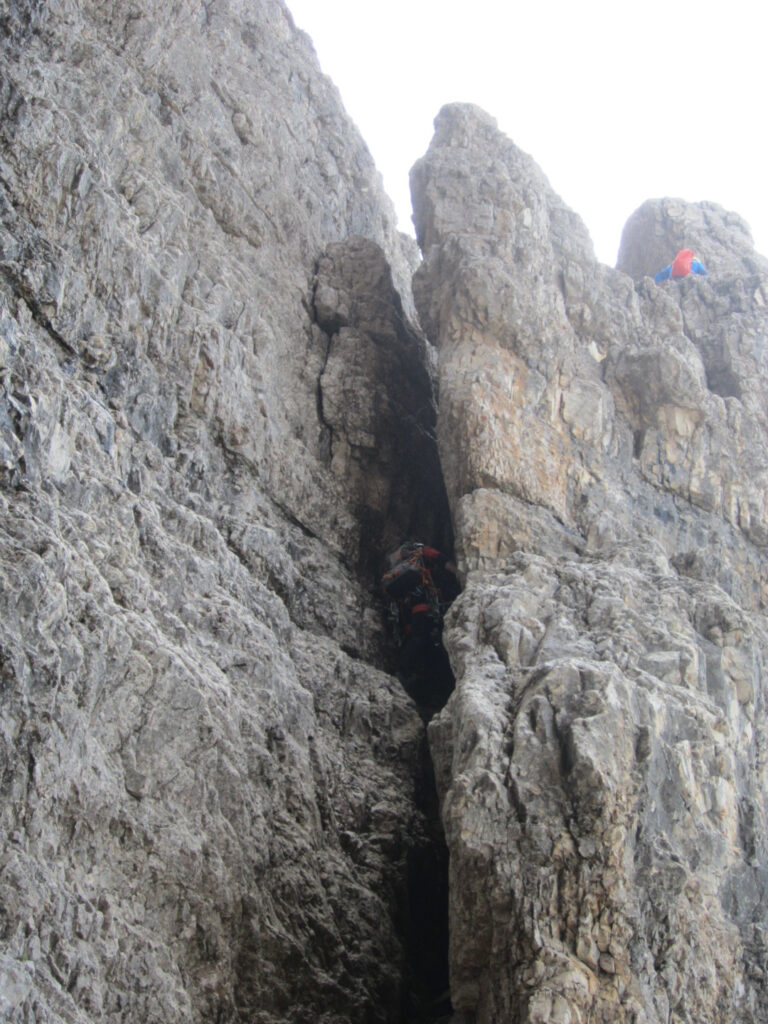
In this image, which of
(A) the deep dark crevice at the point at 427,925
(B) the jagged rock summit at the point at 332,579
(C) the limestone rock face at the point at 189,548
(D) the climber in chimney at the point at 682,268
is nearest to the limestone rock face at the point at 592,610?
(B) the jagged rock summit at the point at 332,579

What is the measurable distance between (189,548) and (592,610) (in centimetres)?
572

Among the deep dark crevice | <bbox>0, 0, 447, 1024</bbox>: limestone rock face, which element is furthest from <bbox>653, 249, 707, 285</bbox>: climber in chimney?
the deep dark crevice

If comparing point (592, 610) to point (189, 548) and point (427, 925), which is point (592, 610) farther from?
point (189, 548)

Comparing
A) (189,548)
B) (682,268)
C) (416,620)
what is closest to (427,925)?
(416,620)

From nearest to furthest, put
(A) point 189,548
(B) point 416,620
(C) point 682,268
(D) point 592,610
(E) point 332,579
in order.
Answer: (A) point 189,548
(D) point 592,610
(E) point 332,579
(B) point 416,620
(C) point 682,268

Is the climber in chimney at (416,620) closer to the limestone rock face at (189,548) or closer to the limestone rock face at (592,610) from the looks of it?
the limestone rock face at (189,548)

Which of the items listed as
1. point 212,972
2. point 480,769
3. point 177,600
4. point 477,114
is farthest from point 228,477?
point 477,114

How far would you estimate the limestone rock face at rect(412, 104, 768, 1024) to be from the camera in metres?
10.2

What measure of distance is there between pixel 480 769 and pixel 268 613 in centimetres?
432

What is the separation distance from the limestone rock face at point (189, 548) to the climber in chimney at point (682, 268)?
692cm

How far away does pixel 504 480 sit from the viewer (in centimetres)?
1641

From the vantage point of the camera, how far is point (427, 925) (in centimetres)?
1306

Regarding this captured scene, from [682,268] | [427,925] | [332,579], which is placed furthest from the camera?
[682,268]

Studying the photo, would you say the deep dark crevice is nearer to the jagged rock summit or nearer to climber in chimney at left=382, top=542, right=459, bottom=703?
the jagged rock summit
